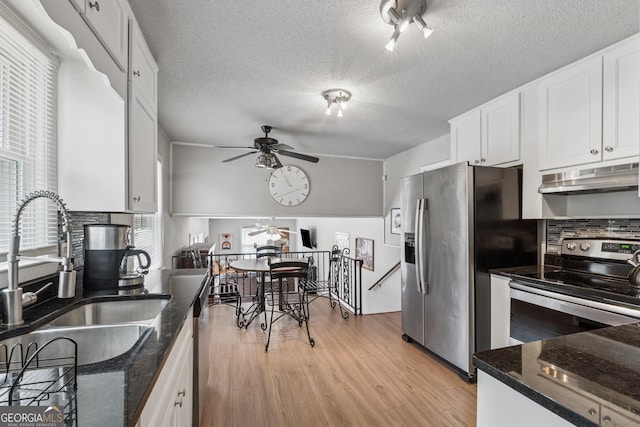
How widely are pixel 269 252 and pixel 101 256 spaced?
3490 mm

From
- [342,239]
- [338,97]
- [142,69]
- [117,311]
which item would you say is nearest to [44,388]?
[117,311]

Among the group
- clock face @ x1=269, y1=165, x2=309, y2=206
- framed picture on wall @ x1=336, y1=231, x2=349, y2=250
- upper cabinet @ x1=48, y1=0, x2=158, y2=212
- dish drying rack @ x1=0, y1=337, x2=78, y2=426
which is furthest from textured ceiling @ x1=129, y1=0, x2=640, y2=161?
framed picture on wall @ x1=336, y1=231, x2=349, y2=250

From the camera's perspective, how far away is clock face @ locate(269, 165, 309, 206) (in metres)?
4.37

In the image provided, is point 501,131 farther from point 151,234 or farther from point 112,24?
point 151,234

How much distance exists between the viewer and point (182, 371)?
1.33 metres

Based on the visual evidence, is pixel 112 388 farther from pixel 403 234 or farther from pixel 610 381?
pixel 403 234

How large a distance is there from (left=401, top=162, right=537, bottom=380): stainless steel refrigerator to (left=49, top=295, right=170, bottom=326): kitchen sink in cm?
221

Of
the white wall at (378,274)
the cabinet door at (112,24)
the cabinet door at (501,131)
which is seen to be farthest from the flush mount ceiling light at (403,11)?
the white wall at (378,274)

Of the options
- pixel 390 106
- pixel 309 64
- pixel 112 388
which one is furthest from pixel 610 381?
pixel 390 106

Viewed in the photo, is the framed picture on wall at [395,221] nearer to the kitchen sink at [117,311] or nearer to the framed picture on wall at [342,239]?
the framed picture on wall at [342,239]

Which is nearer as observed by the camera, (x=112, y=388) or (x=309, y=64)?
(x=112, y=388)

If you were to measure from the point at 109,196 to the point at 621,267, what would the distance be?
3.23m

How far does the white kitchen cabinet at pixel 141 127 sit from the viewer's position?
154 cm

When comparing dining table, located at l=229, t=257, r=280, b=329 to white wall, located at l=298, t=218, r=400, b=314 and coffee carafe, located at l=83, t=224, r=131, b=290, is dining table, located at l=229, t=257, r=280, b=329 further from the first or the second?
coffee carafe, located at l=83, t=224, r=131, b=290
